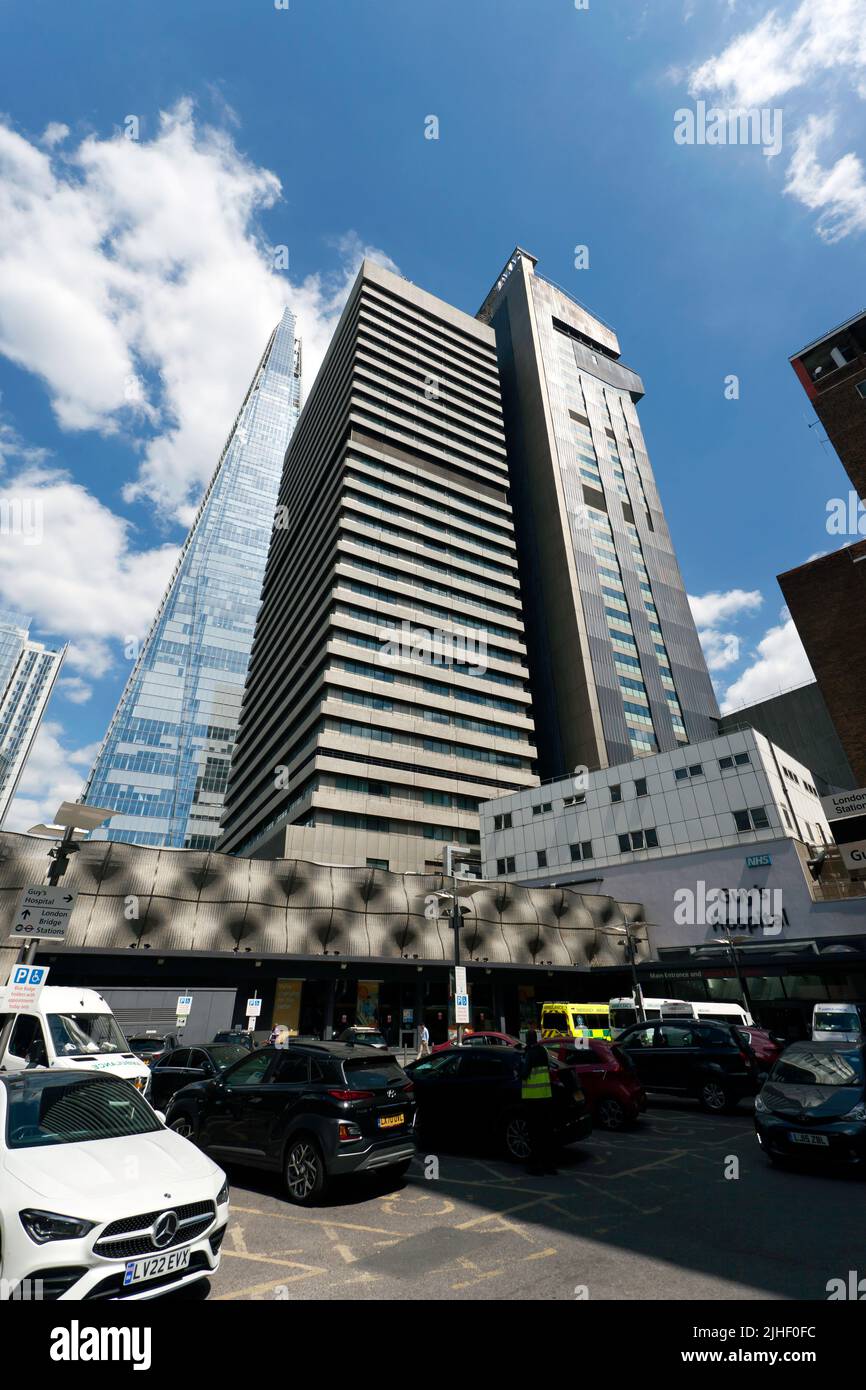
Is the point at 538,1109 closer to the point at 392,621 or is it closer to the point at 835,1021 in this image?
the point at 835,1021

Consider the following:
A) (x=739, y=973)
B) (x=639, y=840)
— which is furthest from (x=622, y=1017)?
(x=639, y=840)

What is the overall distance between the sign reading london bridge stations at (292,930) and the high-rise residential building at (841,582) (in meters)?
19.8

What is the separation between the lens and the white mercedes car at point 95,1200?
3955 mm

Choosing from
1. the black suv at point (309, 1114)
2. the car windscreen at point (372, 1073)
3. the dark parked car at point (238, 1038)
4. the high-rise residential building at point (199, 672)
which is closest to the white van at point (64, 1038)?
the black suv at point (309, 1114)

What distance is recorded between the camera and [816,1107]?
345 inches

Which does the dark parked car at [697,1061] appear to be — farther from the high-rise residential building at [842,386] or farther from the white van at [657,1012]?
the high-rise residential building at [842,386]

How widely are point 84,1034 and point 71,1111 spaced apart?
22.5 ft

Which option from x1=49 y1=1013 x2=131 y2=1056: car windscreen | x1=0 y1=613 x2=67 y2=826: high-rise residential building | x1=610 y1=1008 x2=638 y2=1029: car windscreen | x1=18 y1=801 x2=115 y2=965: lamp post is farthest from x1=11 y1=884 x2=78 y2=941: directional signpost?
x1=0 y1=613 x2=67 y2=826: high-rise residential building

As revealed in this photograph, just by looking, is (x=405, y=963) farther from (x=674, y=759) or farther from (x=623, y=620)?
(x=623, y=620)

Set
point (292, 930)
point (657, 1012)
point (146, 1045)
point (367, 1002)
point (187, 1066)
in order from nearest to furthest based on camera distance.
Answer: point (187, 1066) < point (146, 1045) < point (657, 1012) < point (292, 930) < point (367, 1002)

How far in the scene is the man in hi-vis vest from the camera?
8.85 meters

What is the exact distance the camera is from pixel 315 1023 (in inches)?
1258

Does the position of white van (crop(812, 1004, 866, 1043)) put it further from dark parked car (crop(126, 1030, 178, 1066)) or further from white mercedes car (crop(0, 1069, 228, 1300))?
white mercedes car (crop(0, 1069, 228, 1300))
